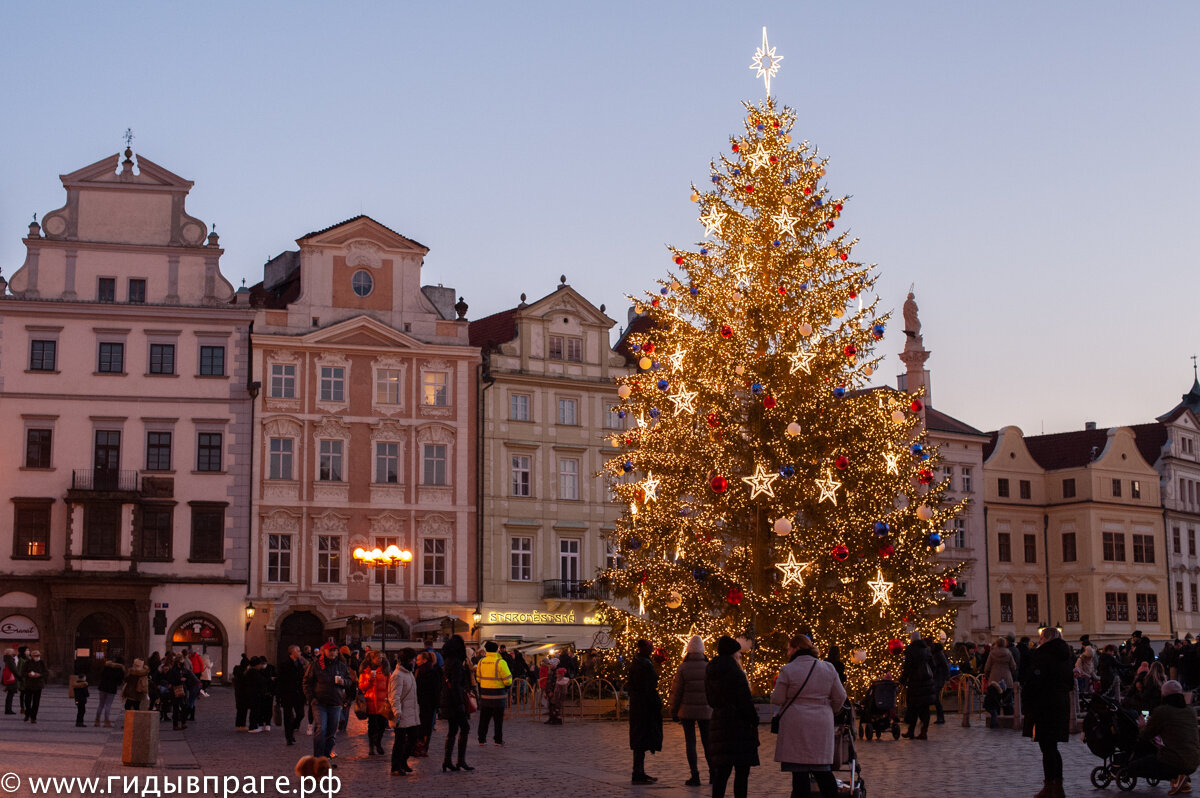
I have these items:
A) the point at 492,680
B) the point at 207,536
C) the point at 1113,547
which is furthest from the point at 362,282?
the point at 1113,547

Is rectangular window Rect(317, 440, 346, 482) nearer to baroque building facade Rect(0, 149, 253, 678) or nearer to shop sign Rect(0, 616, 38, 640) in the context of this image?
baroque building facade Rect(0, 149, 253, 678)

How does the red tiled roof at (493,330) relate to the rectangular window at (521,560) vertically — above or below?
above

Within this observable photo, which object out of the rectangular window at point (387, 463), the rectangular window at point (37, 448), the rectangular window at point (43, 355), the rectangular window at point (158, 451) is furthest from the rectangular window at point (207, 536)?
the rectangular window at point (43, 355)

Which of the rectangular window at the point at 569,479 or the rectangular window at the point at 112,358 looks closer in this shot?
the rectangular window at the point at 112,358

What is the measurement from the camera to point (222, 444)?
51125 millimetres

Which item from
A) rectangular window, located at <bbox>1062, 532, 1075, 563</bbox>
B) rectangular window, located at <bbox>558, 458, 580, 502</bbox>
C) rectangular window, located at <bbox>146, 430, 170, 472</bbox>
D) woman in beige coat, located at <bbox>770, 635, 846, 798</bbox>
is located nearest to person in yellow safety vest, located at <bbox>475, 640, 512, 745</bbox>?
woman in beige coat, located at <bbox>770, 635, 846, 798</bbox>

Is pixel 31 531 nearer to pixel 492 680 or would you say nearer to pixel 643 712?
pixel 492 680

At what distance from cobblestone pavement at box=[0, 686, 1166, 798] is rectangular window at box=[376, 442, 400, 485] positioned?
25265 millimetres

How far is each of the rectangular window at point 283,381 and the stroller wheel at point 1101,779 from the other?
3901cm

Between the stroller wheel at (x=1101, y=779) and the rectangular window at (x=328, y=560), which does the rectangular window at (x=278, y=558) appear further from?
the stroller wheel at (x=1101, y=779)

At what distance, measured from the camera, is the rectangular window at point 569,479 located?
55938 millimetres

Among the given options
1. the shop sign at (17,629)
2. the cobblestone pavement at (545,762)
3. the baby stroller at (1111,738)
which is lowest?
the cobblestone pavement at (545,762)

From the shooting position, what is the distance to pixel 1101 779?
16.7 m

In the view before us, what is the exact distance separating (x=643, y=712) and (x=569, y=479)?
1529 inches
